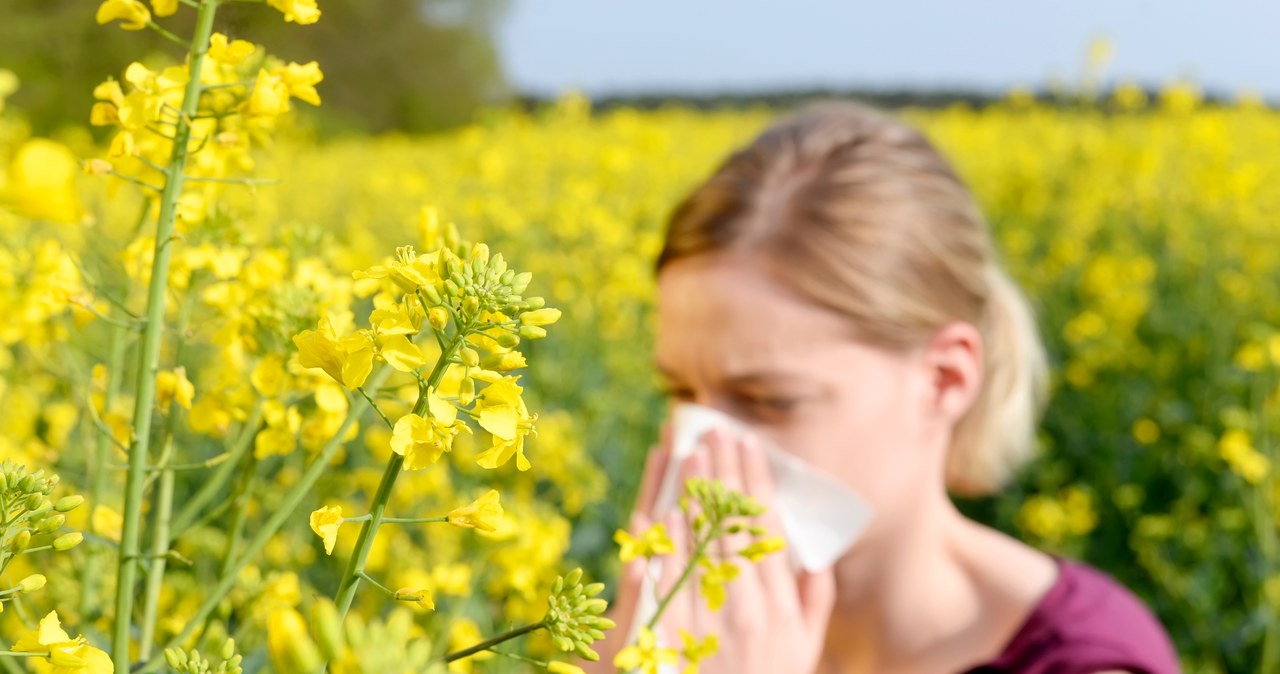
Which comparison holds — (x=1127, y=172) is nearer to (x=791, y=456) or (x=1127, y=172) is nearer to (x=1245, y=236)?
(x=1245, y=236)

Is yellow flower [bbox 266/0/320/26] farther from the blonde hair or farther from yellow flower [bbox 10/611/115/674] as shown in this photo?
the blonde hair

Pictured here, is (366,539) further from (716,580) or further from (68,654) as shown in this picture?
(716,580)

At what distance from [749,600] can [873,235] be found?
0.76 meters

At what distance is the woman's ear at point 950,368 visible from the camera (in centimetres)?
172

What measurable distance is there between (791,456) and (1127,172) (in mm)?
4938

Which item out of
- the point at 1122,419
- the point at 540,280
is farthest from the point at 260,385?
the point at 1122,419

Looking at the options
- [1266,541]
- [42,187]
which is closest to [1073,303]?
[1266,541]

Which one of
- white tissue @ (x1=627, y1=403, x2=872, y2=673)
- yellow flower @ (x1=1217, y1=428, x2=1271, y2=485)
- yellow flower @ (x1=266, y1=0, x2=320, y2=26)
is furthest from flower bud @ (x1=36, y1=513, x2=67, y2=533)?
yellow flower @ (x1=1217, y1=428, x2=1271, y2=485)

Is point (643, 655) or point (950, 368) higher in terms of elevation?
point (643, 655)

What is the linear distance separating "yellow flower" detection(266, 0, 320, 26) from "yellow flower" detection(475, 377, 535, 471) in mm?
176

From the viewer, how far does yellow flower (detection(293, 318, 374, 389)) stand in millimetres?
391

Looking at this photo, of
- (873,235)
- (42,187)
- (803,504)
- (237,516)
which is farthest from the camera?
(873,235)

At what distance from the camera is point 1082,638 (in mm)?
1584

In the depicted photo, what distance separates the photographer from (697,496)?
614 millimetres
